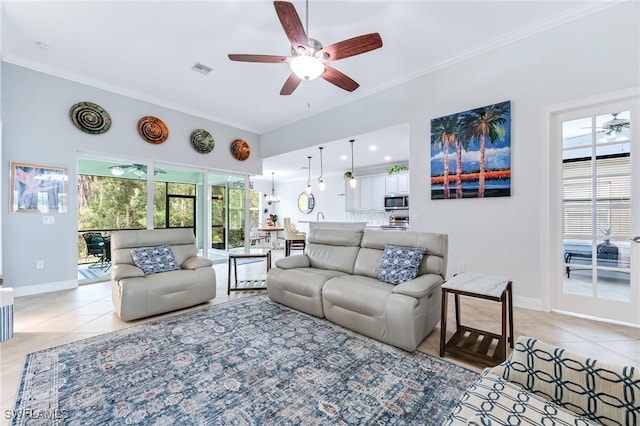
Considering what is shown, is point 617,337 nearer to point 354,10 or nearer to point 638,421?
point 638,421

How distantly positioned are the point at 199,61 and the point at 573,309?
5289 mm

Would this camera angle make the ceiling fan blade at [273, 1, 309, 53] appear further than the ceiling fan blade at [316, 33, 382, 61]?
No

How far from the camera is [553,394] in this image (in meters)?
1.08

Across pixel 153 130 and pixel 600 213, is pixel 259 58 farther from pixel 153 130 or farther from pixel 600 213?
pixel 600 213

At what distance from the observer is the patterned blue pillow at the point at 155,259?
3201 millimetres

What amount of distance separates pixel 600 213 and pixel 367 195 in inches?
225

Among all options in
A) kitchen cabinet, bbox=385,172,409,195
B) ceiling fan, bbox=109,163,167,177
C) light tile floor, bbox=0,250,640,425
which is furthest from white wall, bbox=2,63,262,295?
kitchen cabinet, bbox=385,172,409,195

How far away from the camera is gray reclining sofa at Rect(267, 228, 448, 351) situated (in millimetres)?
2205

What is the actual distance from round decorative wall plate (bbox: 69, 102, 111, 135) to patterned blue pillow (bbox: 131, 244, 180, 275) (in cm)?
234

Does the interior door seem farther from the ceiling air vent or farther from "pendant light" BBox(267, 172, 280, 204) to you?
"pendant light" BBox(267, 172, 280, 204)

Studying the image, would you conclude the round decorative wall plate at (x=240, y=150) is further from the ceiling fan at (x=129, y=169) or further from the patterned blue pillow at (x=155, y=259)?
the patterned blue pillow at (x=155, y=259)

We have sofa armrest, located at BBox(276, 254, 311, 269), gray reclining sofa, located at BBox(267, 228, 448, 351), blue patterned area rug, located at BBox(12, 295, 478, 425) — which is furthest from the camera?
sofa armrest, located at BBox(276, 254, 311, 269)

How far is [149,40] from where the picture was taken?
3.12 meters

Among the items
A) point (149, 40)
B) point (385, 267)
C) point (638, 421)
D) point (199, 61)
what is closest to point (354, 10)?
point (199, 61)
